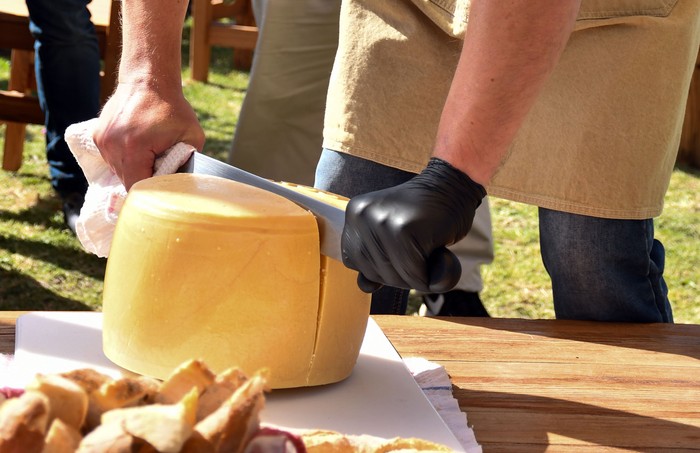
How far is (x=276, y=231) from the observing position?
89cm

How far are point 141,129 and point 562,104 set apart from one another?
2.19 feet

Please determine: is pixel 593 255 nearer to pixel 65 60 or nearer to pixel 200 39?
pixel 65 60

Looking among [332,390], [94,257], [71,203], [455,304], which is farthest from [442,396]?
[71,203]

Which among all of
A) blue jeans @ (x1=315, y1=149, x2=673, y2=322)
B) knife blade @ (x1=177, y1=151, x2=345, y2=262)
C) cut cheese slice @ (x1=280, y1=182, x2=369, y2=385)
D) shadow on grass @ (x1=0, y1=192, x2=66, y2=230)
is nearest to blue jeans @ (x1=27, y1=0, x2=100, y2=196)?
shadow on grass @ (x1=0, y1=192, x2=66, y2=230)

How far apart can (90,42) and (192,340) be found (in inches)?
104

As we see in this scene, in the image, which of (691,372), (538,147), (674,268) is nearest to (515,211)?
(674,268)

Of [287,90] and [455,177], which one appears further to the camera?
[287,90]

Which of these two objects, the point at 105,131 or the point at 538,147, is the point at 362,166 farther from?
the point at 105,131

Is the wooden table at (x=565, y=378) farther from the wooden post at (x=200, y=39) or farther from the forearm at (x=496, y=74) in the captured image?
the wooden post at (x=200, y=39)

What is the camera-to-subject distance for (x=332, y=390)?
A: 96 cm

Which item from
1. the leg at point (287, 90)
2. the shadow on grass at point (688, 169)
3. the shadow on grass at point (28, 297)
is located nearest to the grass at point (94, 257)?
the shadow on grass at point (28, 297)

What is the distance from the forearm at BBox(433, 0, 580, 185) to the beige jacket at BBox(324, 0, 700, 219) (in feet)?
1.33

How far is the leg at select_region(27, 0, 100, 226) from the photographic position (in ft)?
10.7

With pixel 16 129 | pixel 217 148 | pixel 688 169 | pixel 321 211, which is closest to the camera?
Answer: pixel 321 211
